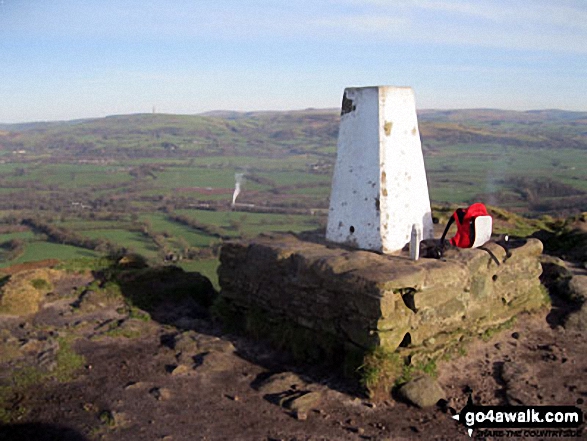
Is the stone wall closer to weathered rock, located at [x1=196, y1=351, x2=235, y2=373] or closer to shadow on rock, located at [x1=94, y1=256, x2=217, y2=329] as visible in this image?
weathered rock, located at [x1=196, y1=351, x2=235, y2=373]

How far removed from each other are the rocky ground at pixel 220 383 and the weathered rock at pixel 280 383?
2cm

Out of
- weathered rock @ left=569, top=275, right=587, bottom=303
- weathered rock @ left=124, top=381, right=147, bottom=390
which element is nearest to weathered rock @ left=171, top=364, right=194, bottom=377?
weathered rock @ left=124, top=381, right=147, bottom=390

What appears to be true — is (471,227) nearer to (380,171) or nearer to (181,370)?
(380,171)

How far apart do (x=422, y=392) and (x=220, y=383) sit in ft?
10.7

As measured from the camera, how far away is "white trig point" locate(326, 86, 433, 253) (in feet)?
32.8

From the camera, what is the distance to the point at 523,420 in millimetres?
7574

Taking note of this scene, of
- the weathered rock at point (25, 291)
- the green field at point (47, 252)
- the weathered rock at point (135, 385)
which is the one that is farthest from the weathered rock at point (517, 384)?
the green field at point (47, 252)

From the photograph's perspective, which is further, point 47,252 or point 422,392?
point 47,252

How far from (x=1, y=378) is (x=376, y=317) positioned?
625 centimetres

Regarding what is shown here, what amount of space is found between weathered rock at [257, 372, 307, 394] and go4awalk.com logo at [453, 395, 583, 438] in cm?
Result: 249

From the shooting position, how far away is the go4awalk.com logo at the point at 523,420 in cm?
724

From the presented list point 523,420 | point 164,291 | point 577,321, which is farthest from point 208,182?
point 523,420

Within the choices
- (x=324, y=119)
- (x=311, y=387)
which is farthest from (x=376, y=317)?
(x=324, y=119)

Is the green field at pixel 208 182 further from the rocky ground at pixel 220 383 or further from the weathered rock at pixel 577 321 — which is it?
the weathered rock at pixel 577 321
